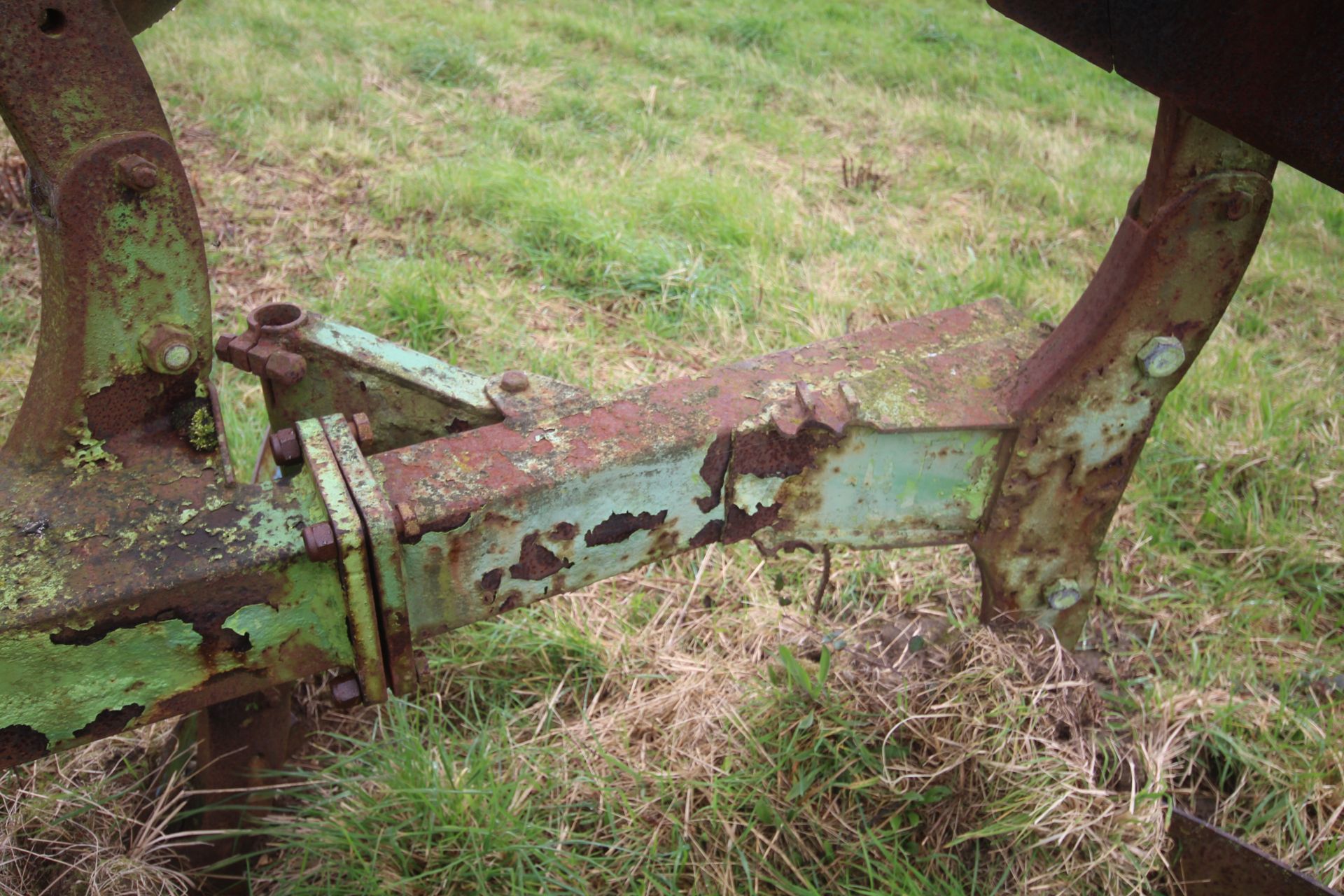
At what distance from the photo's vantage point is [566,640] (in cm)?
224

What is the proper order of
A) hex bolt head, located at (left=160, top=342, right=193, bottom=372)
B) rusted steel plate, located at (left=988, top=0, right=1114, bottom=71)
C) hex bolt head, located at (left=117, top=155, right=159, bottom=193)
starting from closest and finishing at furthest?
rusted steel plate, located at (left=988, top=0, right=1114, bottom=71) → hex bolt head, located at (left=117, top=155, right=159, bottom=193) → hex bolt head, located at (left=160, top=342, right=193, bottom=372)

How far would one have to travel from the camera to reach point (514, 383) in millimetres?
1380

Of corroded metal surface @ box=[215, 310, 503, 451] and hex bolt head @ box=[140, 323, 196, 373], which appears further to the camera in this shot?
corroded metal surface @ box=[215, 310, 503, 451]

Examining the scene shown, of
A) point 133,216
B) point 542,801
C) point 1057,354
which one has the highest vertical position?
point 133,216

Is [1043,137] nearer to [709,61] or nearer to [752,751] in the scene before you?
[709,61]

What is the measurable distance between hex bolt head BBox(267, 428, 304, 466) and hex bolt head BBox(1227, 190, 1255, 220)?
3.89 feet

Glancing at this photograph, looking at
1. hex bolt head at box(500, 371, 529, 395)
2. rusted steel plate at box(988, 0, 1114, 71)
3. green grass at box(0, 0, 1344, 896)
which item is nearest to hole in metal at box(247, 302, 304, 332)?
hex bolt head at box(500, 371, 529, 395)

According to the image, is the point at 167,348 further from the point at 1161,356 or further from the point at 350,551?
the point at 1161,356

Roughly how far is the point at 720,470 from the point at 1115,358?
57cm

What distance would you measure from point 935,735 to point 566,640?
0.84 m

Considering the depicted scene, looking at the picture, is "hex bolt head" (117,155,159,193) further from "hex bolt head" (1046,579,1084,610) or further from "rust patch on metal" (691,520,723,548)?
"hex bolt head" (1046,579,1084,610)

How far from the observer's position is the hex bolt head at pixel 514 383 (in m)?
1.38

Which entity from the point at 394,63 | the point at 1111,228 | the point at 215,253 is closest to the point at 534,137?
the point at 394,63

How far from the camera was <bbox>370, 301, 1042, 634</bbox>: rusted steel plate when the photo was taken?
123cm
